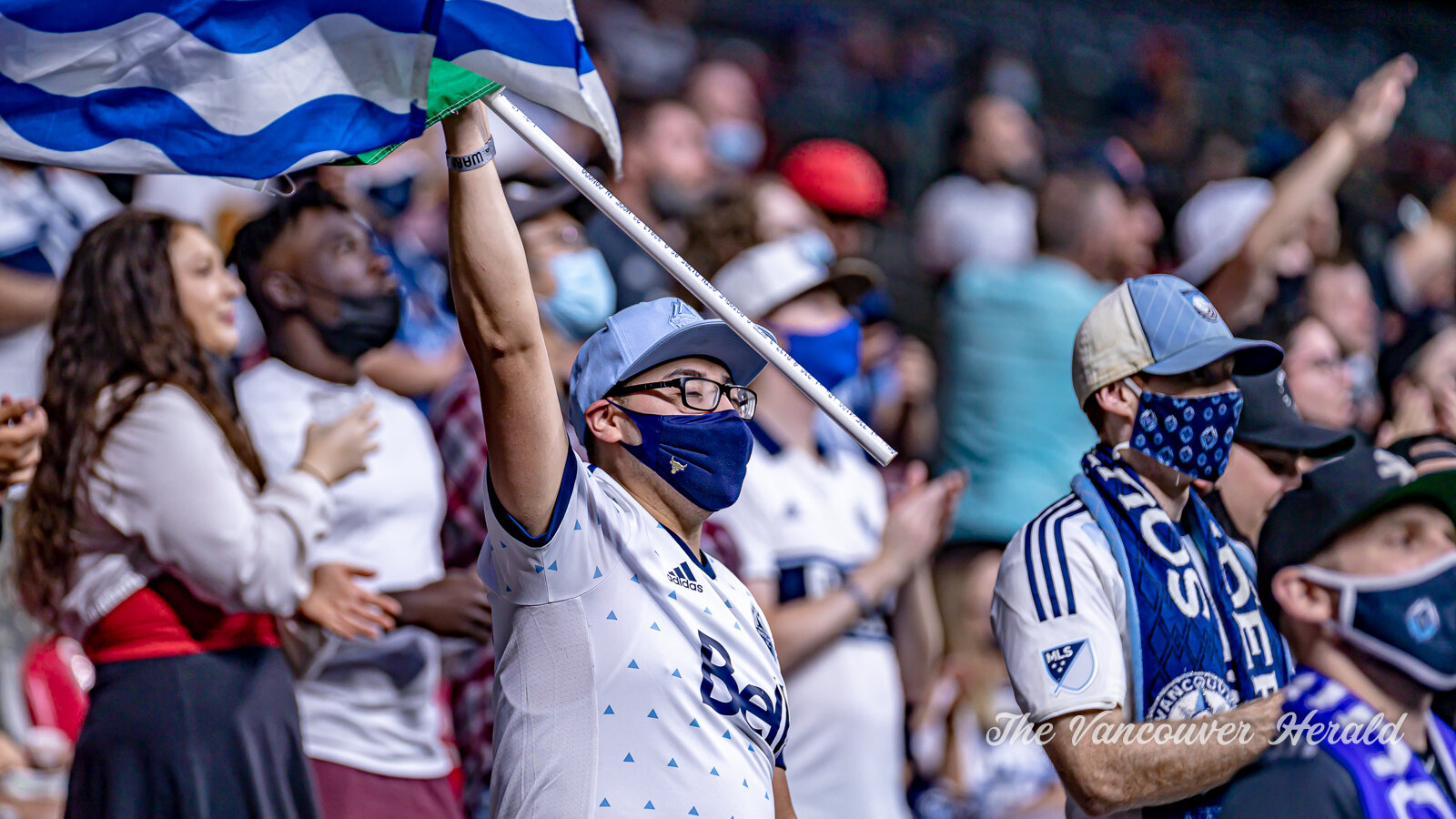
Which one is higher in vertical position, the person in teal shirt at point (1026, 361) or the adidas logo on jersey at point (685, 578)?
the adidas logo on jersey at point (685, 578)

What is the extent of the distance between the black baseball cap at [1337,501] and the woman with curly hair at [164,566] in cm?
222

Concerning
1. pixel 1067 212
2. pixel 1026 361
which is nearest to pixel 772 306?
pixel 1026 361

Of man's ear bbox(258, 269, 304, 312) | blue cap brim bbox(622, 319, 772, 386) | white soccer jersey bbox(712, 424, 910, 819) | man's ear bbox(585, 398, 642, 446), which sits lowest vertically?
Answer: white soccer jersey bbox(712, 424, 910, 819)

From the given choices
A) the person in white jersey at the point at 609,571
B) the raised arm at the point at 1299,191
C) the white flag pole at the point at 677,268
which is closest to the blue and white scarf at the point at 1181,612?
the white flag pole at the point at 677,268

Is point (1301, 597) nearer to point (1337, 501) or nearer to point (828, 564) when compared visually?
point (1337, 501)

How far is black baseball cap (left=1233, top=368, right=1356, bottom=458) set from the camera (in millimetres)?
4098

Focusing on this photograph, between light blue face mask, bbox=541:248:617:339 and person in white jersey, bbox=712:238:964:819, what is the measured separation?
459mm

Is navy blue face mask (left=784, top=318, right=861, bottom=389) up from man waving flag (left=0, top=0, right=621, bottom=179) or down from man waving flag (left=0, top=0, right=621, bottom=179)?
down

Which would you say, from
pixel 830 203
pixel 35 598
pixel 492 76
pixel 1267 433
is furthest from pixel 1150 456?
pixel 830 203

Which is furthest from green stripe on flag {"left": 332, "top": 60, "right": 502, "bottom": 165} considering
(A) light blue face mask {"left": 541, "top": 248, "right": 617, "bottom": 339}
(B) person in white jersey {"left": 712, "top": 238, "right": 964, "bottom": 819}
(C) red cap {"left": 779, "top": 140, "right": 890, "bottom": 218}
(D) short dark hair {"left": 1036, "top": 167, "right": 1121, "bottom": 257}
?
(C) red cap {"left": 779, "top": 140, "right": 890, "bottom": 218}

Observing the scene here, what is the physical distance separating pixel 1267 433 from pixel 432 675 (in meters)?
2.44

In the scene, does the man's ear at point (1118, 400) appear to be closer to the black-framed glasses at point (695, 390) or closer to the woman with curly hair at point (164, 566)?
the black-framed glasses at point (695, 390)

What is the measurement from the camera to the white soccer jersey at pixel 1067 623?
3.37 metres

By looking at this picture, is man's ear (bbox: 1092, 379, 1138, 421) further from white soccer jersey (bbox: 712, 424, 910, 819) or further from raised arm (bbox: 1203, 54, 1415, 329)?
raised arm (bbox: 1203, 54, 1415, 329)
